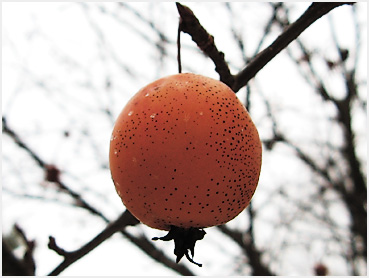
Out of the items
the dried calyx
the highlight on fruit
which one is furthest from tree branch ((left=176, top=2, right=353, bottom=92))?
the dried calyx

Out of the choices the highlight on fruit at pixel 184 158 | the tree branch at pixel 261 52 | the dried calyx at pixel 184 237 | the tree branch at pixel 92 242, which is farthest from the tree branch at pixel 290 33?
the tree branch at pixel 92 242

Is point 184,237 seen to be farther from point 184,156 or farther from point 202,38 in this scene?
point 202,38

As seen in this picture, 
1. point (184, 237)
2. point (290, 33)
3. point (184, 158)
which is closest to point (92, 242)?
point (184, 237)

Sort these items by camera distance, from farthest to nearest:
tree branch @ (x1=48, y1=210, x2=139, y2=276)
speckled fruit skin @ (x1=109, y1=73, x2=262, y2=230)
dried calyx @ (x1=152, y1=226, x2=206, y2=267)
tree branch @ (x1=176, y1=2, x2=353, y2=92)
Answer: tree branch @ (x1=48, y1=210, x2=139, y2=276), tree branch @ (x1=176, y1=2, x2=353, y2=92), dried calyx @ (x1=152, y1=226, x2=206, y2=267), speckled fruit skin @ (x1=109, y1=73, x2=262, y2=230)

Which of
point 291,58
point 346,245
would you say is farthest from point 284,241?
point 291,58

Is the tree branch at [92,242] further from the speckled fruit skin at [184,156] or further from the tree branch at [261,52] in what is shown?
the tree branch at [261,52]

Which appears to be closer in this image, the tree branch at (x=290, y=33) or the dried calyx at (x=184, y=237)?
the dried calyx at (x=184, y=237)

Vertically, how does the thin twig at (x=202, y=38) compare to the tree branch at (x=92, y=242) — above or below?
above

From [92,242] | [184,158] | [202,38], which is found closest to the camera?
[184,158]

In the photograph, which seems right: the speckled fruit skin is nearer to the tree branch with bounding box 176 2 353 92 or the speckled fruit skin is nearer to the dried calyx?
the dried calyx
